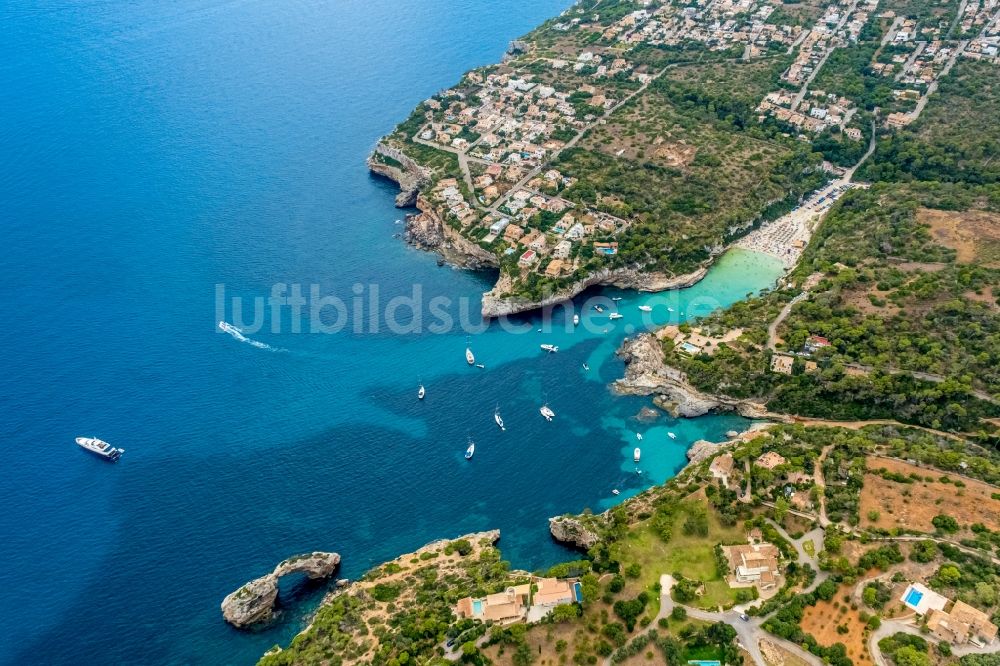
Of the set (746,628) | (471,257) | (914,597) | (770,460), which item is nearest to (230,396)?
(471,257)

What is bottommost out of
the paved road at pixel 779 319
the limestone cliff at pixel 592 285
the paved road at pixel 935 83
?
the paved road at pixel 779 319

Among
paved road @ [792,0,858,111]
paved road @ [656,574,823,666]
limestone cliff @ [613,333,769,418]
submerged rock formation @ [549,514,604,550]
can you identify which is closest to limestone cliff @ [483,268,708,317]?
limestone cliff @ [613,333,769,418]

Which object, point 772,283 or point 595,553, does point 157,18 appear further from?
point 595,553

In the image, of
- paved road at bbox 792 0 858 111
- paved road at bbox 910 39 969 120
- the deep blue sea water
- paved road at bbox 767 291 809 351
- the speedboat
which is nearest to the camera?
the deep blue sea water

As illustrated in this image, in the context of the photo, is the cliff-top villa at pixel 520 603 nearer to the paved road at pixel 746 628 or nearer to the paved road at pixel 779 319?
the paved road at pixel 746 628

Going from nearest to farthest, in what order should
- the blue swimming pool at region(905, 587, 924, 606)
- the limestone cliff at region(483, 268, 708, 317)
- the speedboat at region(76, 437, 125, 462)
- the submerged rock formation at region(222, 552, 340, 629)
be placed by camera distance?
the blue swimming pool at region(905, 587, 924, 606) → the submerged rock formation at region(222, 552, 340, 629) → the speedboat at region(76, 437, 125, 462) → the limestone cliff at region(483, 268, 708, 317)

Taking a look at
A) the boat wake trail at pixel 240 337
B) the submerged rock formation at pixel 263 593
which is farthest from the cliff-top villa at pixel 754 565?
the boat wake trail at pixel 240 337

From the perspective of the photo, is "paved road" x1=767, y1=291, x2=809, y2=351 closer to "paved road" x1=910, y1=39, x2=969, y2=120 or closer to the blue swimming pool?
the blue swimming pool

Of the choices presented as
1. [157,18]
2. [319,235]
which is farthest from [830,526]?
[157,18]
